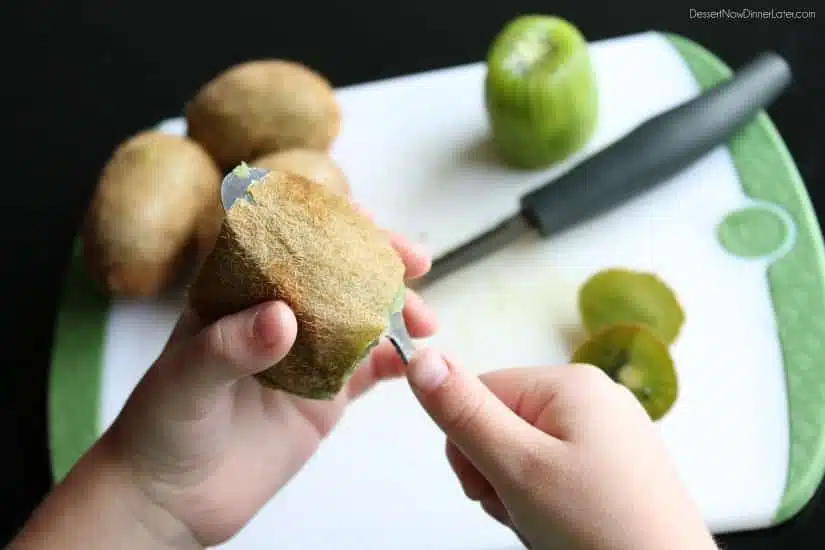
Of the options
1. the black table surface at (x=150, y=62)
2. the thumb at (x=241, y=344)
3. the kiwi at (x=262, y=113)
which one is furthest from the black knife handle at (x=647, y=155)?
the thumb at (x=241, y=344)

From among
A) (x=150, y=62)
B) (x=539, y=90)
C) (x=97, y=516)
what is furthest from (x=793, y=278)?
(x=150, y=62)

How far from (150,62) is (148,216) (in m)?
0.42

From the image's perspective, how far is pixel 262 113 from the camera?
1.01m

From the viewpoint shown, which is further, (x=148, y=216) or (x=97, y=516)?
(x=148, y=216)

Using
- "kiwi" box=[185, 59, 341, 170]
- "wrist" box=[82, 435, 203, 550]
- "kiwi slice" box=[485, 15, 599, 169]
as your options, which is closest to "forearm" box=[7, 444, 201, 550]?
"wrist" box=[82, 435, 203, 550]

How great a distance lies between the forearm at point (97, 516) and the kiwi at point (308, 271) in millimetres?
197

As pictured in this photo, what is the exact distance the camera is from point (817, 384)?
2.88 feet

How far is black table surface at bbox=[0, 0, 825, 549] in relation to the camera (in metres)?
1.08

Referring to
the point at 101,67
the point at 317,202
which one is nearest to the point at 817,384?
the point at 317,202

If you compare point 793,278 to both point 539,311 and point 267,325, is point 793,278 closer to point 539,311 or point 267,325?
point 539,311

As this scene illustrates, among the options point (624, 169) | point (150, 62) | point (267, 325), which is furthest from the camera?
point (150, 62)

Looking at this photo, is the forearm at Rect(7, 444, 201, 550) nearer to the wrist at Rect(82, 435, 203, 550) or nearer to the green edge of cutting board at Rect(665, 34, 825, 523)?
the wrist at Rect(82, 435, 203, 550)

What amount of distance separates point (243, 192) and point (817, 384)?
2.00ft

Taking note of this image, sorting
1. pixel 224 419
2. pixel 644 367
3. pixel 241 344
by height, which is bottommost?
pixel 644 367
